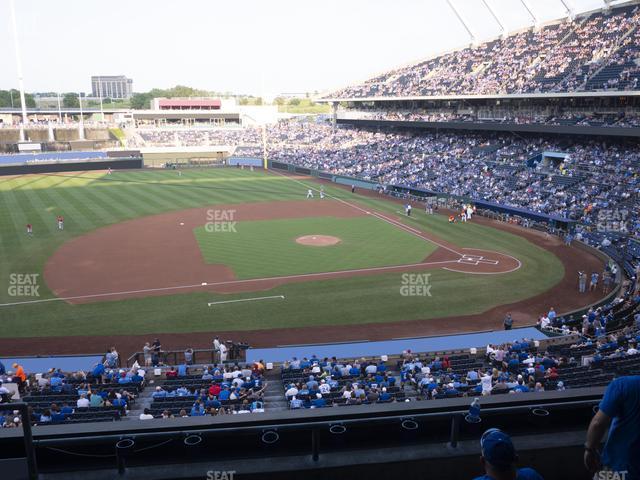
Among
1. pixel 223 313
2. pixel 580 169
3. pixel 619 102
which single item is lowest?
pixel 223 313

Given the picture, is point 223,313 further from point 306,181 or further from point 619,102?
point 306,181

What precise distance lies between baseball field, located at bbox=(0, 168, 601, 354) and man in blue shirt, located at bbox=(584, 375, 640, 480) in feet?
61.3

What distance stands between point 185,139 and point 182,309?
80587 millimetres

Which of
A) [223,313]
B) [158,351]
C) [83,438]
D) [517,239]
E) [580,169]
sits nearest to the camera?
[83,438]

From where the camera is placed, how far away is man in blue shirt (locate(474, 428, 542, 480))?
3273 mm

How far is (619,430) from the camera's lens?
3.91 m

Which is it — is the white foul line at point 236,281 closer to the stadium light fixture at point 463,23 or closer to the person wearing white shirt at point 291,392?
the person wearing white shirt at point 291,392

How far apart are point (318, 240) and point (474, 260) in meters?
11.1

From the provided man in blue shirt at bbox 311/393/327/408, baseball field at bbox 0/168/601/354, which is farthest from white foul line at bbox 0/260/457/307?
man in blue shirt at bbox 311/393/327/408

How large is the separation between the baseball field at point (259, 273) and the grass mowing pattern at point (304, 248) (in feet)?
0.43

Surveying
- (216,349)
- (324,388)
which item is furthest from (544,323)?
(216,349)

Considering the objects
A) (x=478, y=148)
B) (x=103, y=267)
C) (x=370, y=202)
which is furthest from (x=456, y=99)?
(x=103, y=267)

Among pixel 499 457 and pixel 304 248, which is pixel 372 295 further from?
pixel 499 457

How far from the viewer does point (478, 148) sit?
5956 cm
